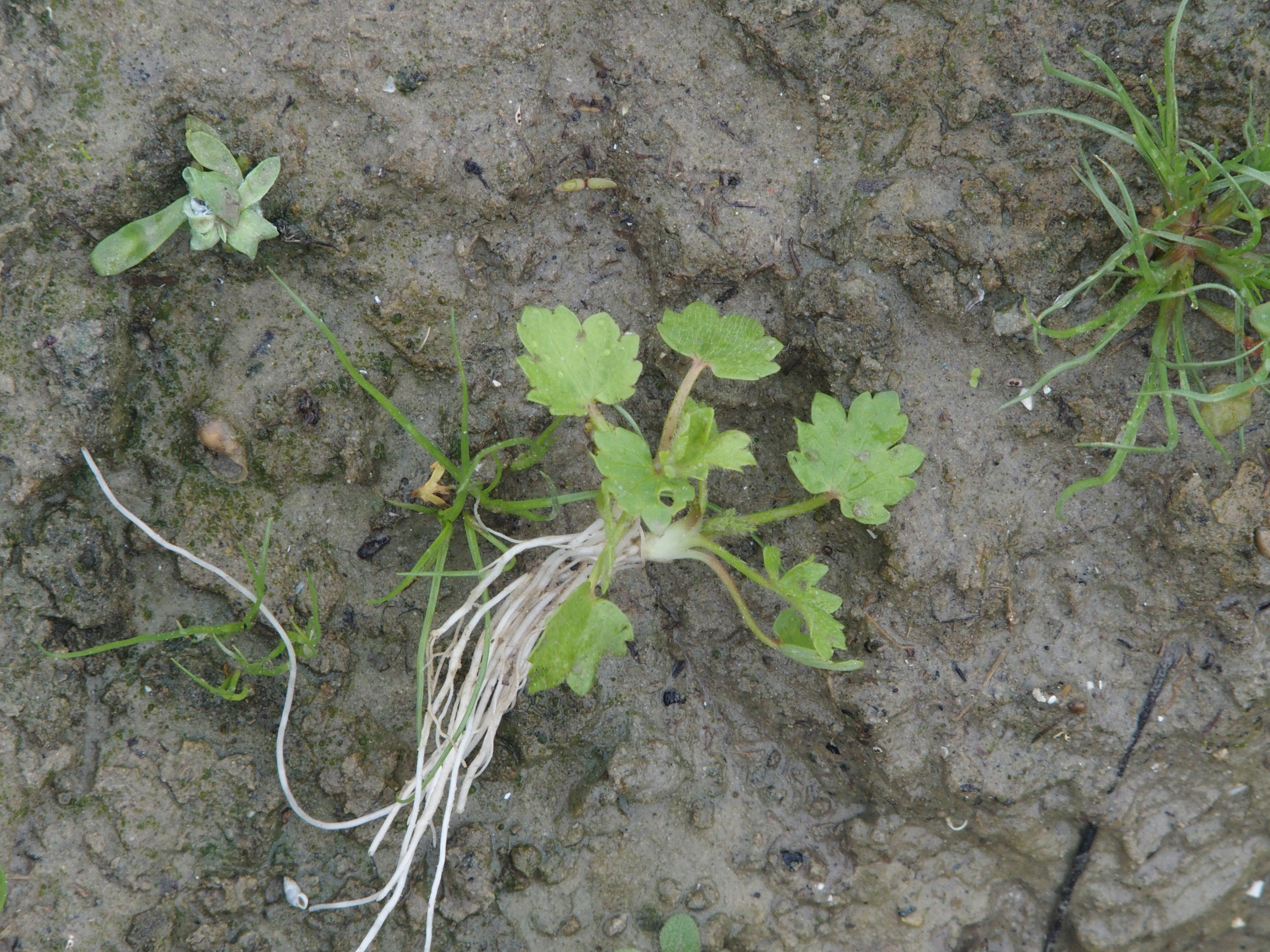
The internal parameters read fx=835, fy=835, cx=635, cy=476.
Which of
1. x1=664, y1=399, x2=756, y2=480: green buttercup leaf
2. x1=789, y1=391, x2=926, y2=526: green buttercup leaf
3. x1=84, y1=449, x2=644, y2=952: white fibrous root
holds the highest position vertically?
x1=664, y1=399, x2=756, y2=480: green buttercup leaf

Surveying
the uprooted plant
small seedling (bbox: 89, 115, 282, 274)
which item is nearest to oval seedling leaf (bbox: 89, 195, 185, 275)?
Answer: small seedling (bbox: 89, 115, 282, 274)

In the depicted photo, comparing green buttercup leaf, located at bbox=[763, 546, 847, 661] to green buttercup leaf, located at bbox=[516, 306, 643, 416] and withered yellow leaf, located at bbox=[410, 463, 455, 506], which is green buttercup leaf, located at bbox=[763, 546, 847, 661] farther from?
withered yellow leaf, located at bbox=[410, 463, 455, 506]

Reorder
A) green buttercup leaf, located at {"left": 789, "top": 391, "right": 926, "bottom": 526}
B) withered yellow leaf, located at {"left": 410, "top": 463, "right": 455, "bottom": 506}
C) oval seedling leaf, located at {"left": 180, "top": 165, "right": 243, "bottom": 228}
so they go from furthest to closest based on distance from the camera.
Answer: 1. withered yellow leaf, located at {"left": 410, "top": 463, "right": 455, "bottom": 506}
2. green buttercup leaf, located at {"left": 789, "top": 391, "right": 926, "bottom": 526}
3. oval seedling leaf, located at {"left": 180, "top": 165, "right": 243, "bottom": 228}

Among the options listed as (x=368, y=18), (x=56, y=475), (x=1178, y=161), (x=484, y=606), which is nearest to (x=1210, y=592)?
(x=1178, y=161)

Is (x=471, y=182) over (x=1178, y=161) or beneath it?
beneath

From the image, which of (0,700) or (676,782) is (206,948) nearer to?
(0,700)
